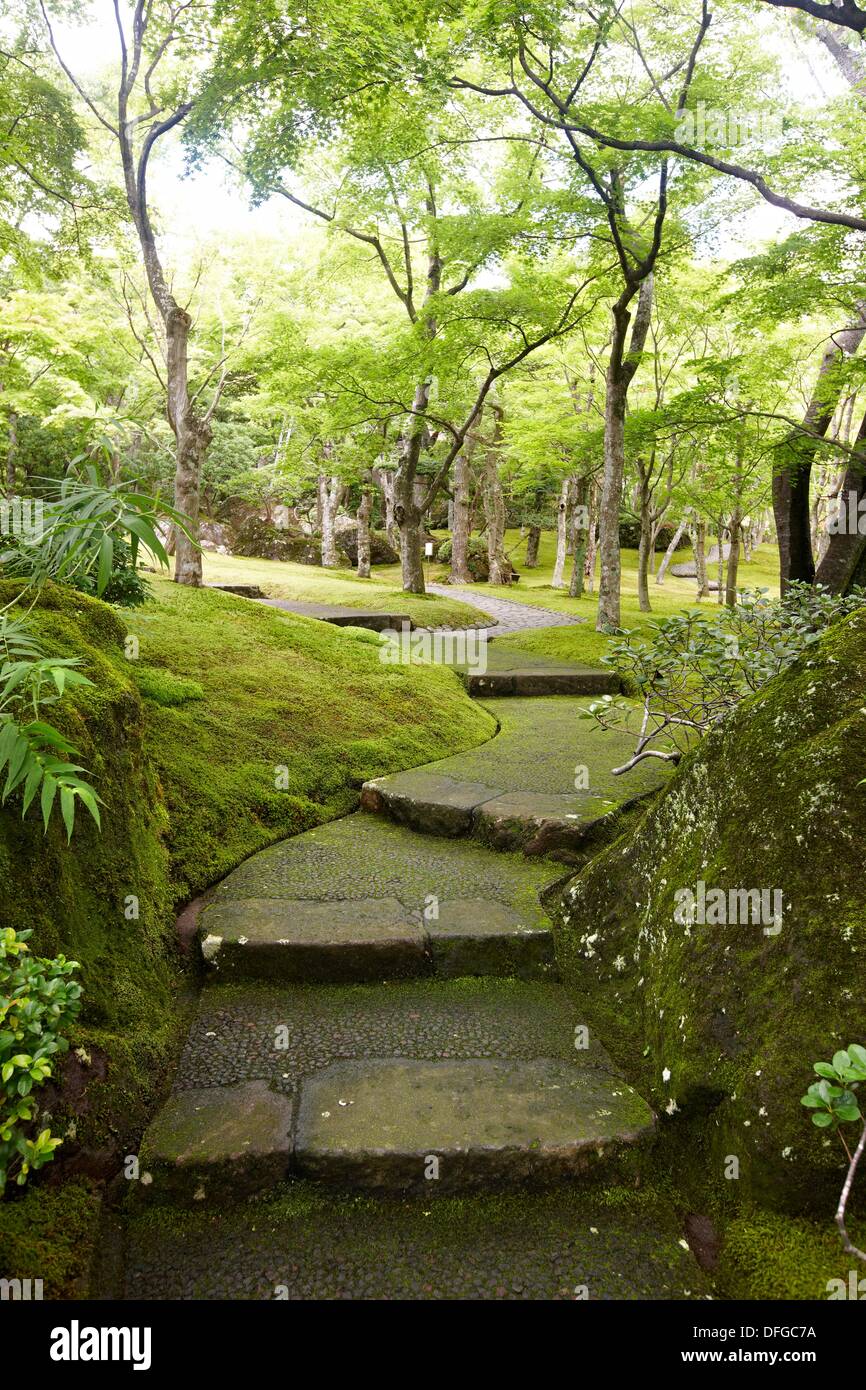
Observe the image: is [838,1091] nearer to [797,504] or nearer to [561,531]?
[797,504]

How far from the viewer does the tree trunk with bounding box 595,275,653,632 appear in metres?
11.4

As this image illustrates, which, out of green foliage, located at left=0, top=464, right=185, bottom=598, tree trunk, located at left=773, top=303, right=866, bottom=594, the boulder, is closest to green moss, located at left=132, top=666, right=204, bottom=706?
green foliage, located at left=0, top=464, right=185, bottom=598

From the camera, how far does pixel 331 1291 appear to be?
1.83 metres

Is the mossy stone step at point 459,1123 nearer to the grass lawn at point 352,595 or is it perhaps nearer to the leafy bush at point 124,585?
the leafy bush at point 124,585

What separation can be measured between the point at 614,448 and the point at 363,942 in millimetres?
10683

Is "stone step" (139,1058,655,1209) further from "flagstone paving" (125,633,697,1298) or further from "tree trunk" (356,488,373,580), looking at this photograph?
"tree trunk" (356,488,373,580)

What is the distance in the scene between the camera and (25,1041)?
165 cm

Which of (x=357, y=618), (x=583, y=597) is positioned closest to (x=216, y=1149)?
(x=357, y=618)

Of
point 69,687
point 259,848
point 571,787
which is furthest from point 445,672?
point 69,687

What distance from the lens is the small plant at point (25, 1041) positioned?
155 centimetres

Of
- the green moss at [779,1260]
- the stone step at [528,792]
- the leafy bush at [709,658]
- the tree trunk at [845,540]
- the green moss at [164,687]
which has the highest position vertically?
the tree trunk at [845,540]

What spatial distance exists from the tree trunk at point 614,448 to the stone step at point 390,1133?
9719 millimetres

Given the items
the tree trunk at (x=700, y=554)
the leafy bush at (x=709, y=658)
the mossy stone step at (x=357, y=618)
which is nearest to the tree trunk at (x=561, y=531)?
the tree trunk at (x=700, y=554)

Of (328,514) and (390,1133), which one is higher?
(328,514)
